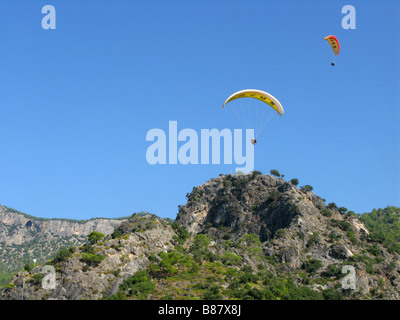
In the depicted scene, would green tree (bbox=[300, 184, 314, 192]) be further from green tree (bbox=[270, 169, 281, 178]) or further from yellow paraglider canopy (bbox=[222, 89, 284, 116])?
yellow paraglider canopy (bbox=[222, 89, 284, 116])

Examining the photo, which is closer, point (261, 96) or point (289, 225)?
point (261, 96)

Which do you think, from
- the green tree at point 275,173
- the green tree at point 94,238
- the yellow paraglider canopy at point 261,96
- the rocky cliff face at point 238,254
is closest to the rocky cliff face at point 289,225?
the rocky cliff face at point 238,254

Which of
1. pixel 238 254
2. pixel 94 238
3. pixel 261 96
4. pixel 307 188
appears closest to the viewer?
pixel 261 96

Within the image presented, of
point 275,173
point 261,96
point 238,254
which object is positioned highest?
point 261,96

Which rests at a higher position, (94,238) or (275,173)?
(275,173)

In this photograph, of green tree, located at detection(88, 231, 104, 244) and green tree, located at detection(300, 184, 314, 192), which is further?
green tree, located at detection(300, 184, 314, 192)

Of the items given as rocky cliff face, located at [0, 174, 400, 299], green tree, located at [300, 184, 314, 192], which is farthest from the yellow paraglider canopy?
green tree, located at [300, 184, 314, 192]

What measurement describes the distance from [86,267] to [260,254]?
56.6m

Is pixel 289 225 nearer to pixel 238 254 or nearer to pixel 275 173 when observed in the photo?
pixel 238 254

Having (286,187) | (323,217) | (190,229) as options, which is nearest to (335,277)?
(323,217)

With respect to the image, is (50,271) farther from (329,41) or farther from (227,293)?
(329,41)

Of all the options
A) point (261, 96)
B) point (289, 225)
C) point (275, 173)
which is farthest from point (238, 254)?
point (275, 173)

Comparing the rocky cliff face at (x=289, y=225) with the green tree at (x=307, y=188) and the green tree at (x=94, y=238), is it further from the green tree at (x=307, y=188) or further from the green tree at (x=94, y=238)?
the green tree at (x=94, y=238)
